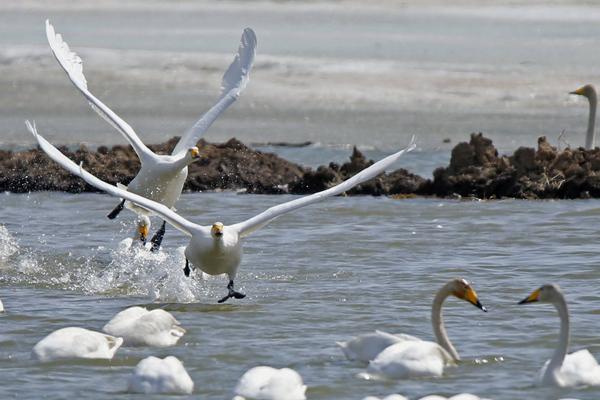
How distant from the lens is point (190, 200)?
21.7 meters

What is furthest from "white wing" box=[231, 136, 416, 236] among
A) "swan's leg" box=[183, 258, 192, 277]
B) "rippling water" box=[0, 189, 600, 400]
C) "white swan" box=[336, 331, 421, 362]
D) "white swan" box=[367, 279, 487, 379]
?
"white swan" box=[367, 279, 487, 379]

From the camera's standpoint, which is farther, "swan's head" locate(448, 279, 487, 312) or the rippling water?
"swan's head" locate(448, 279, 487, 312)

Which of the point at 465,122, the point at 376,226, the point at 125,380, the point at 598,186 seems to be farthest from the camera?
the point at 465,122

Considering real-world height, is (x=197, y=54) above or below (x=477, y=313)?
above

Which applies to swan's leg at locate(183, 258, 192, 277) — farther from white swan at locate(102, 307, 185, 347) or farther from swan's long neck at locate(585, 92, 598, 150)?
swan's long neck at locate(585, 92, 598, 150)

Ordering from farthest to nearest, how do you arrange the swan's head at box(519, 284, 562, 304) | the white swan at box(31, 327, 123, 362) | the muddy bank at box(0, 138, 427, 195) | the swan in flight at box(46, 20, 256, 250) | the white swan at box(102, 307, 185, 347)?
the muddy bank at box(0, 138, 427, 195) < the swan in flight at box(46, 20, 256, 250) < the white swan at box(102, 307, 185, 347) < the white swan at box(31, 327, 123, 362) < the swan's head at box(519, 284, 562, 304)

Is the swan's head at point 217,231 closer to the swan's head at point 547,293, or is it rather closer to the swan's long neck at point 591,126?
the swan's head at point 547,293

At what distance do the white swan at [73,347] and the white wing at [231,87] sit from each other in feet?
17.8

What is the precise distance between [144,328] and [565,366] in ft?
10.2

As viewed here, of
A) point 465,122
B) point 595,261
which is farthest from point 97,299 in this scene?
point 465,122

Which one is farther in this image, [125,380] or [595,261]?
[595,261]

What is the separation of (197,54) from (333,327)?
27238 millimetres

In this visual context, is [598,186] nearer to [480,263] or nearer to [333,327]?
[480,263]

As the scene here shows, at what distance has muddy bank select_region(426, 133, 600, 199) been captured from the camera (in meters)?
20.5
